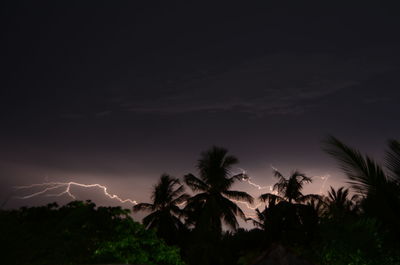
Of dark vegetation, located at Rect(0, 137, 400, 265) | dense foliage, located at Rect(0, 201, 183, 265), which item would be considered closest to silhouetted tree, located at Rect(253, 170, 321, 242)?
dark vegetation, located at Rect(0, 137, 400, 265)

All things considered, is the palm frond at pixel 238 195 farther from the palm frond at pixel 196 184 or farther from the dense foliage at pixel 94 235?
the dense foliage at pixel 94 235

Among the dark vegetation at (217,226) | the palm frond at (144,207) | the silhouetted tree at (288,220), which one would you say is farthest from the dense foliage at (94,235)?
the palm frond at (144,207)

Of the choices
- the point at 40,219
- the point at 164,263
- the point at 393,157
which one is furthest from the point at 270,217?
the point at 393,157

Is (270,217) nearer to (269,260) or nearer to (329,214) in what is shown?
(269,260)

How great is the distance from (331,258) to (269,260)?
1.48 meters

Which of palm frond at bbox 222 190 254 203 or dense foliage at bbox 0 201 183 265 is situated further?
palm frond at bbox 222 190 254 203

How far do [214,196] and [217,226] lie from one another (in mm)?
2498

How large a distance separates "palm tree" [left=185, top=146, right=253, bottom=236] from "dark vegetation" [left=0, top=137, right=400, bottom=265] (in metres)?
0.08

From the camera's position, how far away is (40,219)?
1498 centimetres

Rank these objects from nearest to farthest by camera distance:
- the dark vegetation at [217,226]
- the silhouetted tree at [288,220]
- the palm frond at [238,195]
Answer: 1. the dark vegetation at [217,226]
2. the silhouetted tree at [288,220]
3. the palm frond at [238,195]

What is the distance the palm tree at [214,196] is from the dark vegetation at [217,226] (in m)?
0.08

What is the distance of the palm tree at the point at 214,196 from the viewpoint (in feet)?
105

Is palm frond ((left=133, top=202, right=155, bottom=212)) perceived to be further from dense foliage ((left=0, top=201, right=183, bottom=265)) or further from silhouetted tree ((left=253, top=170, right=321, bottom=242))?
dense foliage ((left=0, top=201, right=183, bottom=265))

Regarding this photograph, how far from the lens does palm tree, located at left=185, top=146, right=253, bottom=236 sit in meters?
32.0
